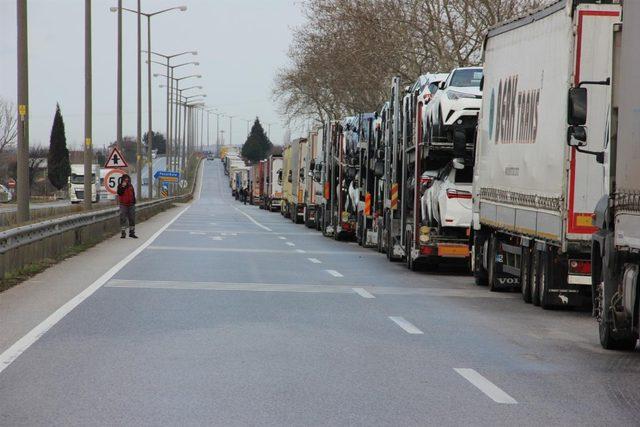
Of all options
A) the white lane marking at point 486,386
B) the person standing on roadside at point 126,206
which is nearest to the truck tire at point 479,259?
the white lane marking at point 486,386

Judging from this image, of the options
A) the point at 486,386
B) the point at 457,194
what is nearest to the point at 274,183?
the point at 457,194

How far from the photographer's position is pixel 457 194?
2236cm

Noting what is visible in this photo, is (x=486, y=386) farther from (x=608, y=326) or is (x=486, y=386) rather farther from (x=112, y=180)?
(x=112, y=180)

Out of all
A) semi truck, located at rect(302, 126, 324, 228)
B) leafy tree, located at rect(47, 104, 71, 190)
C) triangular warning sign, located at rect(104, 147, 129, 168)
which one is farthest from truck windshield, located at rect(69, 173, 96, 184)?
leafy tree, located at rect(47, 104, 71, 190)

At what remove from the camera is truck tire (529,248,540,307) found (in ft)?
54.6

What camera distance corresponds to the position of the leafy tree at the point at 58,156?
547 feet

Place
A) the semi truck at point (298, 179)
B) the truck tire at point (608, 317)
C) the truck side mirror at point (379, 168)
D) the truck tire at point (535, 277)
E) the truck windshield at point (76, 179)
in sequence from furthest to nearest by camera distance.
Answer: the truck windshield at point (76, 179) < the semi truck at point (298, 179) < the truck side mirror at point (379, 168) < the truck tire at point (535, 277) < the truck tire at point (608, 317)

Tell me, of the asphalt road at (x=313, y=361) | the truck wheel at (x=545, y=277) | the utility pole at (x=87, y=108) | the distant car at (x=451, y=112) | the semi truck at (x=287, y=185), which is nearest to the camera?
the asphalt road at (x=313, y=361)

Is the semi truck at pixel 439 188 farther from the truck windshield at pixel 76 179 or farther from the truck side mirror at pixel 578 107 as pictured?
the truck windshield at pixel 76 179

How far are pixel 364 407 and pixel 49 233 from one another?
52.7ft

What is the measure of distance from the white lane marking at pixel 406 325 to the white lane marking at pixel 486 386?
2672 millimetres

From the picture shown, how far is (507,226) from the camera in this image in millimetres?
17969

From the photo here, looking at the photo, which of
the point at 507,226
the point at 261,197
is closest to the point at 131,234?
the point at 507,226

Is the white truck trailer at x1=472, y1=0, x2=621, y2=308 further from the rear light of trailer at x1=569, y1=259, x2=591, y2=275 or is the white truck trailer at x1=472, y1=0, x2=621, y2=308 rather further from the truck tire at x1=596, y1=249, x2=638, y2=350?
the truck tire at x1=596, y1=249, x2=638, y2=350
